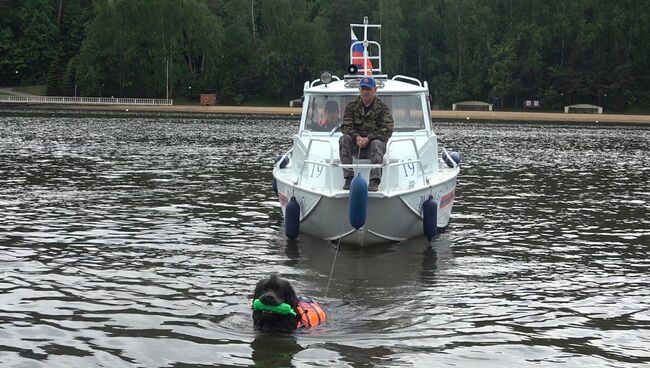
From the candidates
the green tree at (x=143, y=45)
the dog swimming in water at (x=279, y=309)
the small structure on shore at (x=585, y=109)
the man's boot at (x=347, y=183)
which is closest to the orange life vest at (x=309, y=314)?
the dog swimming in water at (x=279, y=309)

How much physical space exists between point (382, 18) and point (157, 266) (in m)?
107

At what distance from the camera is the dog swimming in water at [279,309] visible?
11.0m

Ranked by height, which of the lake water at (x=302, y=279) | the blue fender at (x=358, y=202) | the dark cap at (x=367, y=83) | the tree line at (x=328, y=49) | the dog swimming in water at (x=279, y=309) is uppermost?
the tree line at (x=328, y=49)

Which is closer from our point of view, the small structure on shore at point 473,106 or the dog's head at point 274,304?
the dog's head at point 274,304

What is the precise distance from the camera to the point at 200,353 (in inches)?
425

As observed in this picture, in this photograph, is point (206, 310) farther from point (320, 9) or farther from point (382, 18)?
point (320, 9)

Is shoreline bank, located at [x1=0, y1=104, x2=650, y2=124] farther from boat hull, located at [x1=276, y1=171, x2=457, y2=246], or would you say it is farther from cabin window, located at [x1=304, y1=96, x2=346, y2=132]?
boat hull, located at [x1=276, y1=171, x2=457, y2=246]

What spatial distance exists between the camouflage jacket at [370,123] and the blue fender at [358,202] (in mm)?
1734

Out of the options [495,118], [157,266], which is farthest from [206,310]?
[495,118]

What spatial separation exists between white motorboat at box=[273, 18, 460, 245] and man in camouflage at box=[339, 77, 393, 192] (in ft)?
0.67

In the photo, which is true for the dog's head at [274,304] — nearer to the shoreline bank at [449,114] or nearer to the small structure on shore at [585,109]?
the shoreline bank at [449,114]

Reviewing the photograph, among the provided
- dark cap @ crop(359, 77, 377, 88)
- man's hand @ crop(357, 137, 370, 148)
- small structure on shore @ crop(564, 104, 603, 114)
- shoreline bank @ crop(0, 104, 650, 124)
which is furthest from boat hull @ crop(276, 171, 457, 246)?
small structure on shore @ crop(564, 104, 603, 114)

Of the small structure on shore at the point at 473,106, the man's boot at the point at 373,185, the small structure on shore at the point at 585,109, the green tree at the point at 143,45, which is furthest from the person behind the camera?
the green tree at the point at 143,45

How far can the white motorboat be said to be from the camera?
54.9 feet
